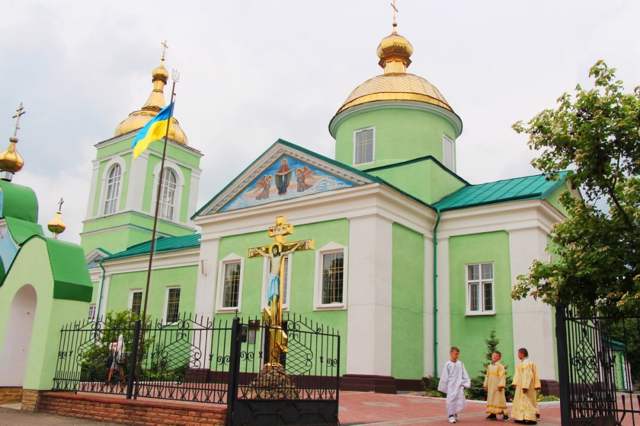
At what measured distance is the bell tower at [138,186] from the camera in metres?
32.7

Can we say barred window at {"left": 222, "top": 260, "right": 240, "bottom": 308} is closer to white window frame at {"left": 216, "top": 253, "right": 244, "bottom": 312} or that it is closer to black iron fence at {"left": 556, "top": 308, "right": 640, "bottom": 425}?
white window frame at {"left": 216, "top": 253, "right": 244, "bottom": 312}

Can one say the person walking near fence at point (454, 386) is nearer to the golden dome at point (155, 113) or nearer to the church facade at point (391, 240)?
the church facade at point (391, 240)

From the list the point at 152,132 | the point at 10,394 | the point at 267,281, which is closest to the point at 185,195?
the point at 267,281

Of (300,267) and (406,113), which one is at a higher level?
(406,113)

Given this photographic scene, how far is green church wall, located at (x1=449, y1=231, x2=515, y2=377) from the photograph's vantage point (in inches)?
712

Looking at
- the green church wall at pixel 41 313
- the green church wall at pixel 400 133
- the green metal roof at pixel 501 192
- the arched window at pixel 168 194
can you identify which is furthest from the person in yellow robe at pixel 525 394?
the arched window at pixel 168 194

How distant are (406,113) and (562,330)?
15949 millimetres

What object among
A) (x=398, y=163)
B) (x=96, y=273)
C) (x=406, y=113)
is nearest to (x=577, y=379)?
(x=398, y=163)

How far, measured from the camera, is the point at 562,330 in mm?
8641

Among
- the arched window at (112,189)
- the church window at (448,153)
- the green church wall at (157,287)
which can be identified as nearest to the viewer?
the church window at (448,153)

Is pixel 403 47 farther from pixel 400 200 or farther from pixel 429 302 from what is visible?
pixel 429 302

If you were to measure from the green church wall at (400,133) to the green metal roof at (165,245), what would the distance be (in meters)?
7.91

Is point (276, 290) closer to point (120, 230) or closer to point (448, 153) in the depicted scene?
point (448, 153)

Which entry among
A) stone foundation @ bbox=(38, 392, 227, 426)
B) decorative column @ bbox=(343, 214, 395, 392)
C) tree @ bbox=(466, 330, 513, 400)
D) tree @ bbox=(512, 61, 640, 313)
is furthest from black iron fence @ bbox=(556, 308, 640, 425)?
decorative column @ bbox=(343, 214, 395, 392)
